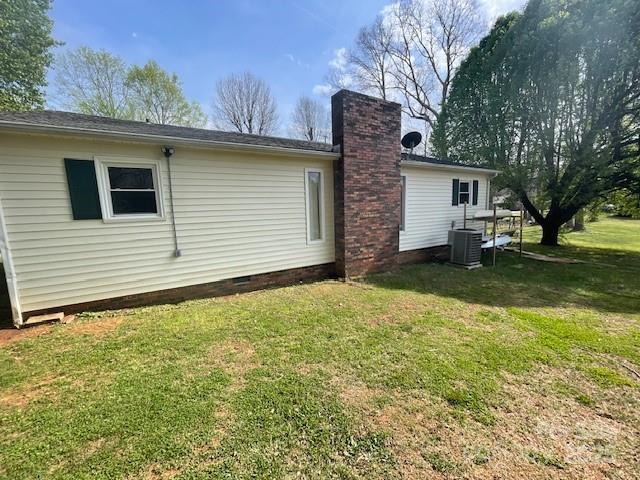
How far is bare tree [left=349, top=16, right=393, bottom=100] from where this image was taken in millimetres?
19578

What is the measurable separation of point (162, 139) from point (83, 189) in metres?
1.44

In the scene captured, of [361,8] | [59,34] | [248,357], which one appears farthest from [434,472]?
[59,34]

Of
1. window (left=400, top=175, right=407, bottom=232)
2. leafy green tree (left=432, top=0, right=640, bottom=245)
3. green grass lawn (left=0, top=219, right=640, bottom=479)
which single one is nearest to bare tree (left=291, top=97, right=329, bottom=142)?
leafy green tree (left=432, top=0, right=640, bottom=245)

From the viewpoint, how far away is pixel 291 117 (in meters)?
26.2

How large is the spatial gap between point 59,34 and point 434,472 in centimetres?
2221

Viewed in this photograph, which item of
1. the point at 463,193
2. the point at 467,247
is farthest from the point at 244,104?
the point at 467,247

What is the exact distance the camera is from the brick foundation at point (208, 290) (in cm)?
461

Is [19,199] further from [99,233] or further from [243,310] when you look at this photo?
[243,310]

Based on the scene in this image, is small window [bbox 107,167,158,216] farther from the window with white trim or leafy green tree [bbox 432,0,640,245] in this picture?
leafy green tree [bbox 432,0,640,245]

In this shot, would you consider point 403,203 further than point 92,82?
No

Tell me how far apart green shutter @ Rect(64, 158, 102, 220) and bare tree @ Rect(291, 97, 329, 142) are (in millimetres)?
23286

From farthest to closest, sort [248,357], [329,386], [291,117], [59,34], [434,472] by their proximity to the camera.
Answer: [291,117]
[59,34]
[248,357]
[329,386]
[434,472]

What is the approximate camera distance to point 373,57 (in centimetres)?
2039

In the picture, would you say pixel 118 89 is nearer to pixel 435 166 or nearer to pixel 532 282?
pixel 435 166
